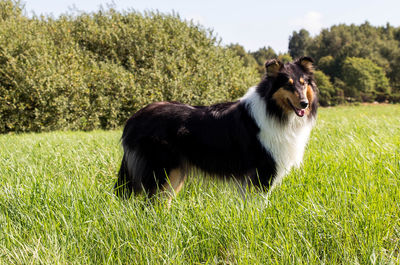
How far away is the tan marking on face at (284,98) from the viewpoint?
3.04 m

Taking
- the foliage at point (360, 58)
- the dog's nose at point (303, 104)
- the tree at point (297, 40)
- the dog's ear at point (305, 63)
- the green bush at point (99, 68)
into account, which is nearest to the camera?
the dog's nose at point (303, 104)

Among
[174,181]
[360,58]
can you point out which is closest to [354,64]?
[360,58]

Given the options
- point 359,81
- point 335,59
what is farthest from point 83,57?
point 335,59

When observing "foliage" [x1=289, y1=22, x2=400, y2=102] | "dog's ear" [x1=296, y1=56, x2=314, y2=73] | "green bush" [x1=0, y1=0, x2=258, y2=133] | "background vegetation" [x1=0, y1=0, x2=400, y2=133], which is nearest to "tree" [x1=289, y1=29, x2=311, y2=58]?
"foliage" [x1=289, y1=22, x2=400, y2=102]

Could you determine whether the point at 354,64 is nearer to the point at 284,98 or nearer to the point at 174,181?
the point at 284,98

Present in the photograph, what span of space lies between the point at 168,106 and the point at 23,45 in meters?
11.2

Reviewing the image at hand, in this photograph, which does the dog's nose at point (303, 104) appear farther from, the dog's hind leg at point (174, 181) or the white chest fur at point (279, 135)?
the dog's hind leg at point (174, 181)

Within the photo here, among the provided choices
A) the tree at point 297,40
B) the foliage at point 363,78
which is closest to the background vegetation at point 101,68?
the foliage at point 363,78

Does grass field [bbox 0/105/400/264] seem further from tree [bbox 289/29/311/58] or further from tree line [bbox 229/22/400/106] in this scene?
tree [bbox 289/29/311/58]

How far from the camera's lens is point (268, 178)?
10.2 feet

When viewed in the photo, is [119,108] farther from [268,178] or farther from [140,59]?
[268,178]

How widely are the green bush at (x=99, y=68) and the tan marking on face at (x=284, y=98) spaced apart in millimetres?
10353

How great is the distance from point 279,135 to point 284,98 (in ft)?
1.18

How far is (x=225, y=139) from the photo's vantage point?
10.5 feet
